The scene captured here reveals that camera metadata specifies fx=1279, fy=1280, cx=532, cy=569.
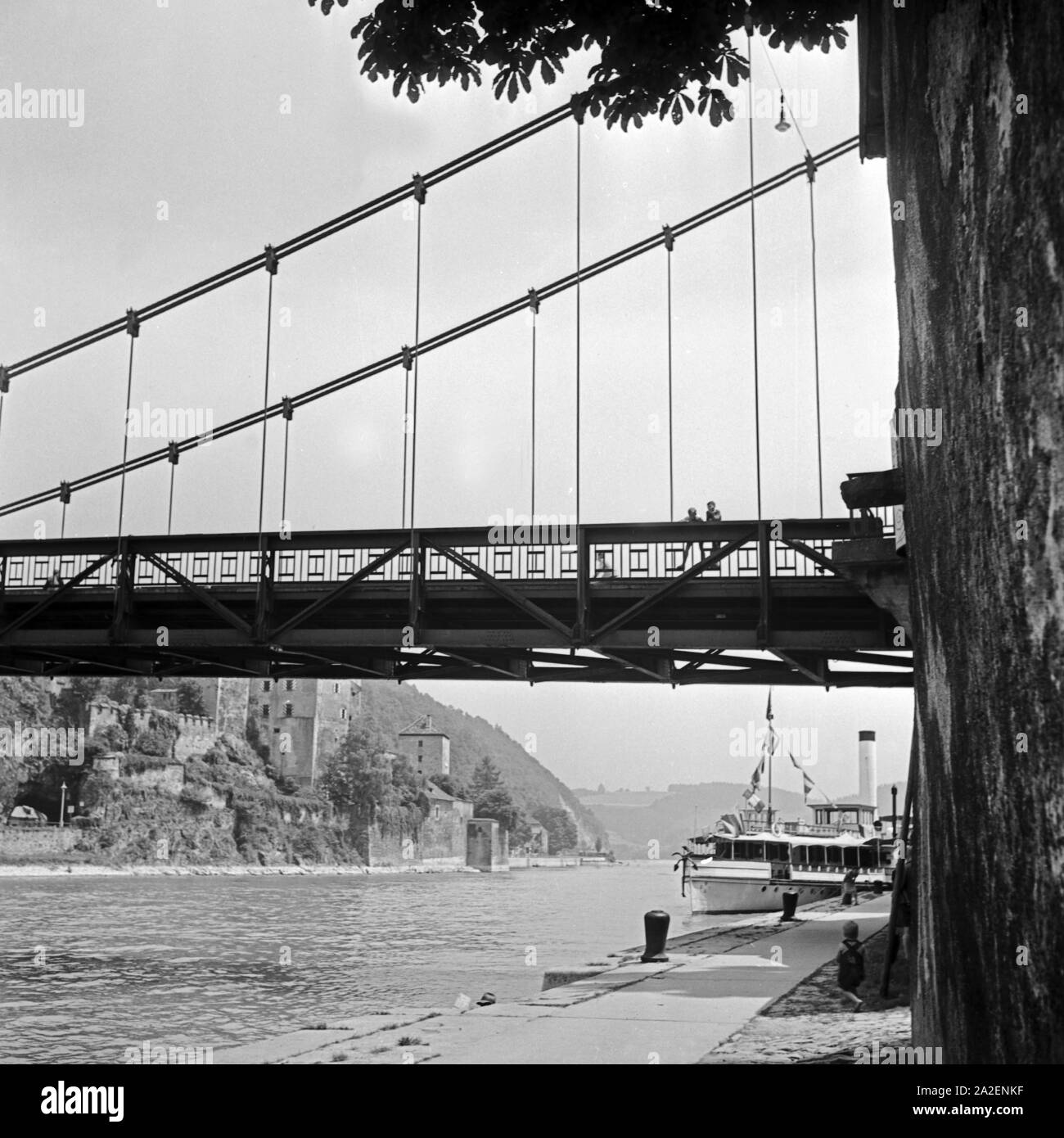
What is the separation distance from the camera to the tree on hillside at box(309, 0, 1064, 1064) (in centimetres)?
331

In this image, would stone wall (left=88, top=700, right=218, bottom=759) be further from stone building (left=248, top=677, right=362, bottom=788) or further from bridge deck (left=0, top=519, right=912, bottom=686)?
bridge deck (left=0, top=519, right=912, bottom=686)

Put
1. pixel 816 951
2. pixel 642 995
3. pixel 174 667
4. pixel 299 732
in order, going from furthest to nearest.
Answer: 1. pixel 299 732
2. pixel 174 667
3. pixel 816 951
4. pixel 642 995

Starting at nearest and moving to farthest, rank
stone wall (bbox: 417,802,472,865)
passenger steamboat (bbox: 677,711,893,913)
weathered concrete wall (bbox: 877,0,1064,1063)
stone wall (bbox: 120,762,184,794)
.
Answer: weathered concrete wall (bbox: 877,0,1064,1063), passenger steamboat (bbox: 677,711,893,913), stone wall (bbox: 120,762,184,794), stone wall (bbox: 417,802,472,865)

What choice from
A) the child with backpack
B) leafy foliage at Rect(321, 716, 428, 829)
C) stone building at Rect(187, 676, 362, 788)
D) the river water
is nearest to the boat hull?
the river water

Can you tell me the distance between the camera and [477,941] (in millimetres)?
42969

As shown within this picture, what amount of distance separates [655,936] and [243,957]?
17682 millimetres

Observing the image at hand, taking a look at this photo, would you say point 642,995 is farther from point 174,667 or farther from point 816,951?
point 174,667

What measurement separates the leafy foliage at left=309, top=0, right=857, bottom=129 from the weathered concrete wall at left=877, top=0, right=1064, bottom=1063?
9.18ft

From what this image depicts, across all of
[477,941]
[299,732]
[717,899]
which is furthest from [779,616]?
[299,732]

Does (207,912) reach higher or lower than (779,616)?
lower

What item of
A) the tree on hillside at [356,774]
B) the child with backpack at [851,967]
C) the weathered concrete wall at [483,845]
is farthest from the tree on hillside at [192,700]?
the child with backpack at [851,967]

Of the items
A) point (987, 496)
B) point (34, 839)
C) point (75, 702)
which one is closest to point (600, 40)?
point (987, 496)

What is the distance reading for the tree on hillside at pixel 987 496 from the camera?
331 centimetres

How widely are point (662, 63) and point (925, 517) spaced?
12.9 ft
